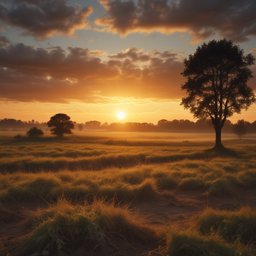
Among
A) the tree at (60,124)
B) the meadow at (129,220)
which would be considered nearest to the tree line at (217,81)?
the meadow at (129,220)

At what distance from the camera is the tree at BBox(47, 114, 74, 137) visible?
175ft

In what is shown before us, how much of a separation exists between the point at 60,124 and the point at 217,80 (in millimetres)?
42057

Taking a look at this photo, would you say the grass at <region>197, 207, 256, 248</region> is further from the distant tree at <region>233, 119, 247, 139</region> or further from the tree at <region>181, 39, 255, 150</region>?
the distant tree at <region>233, 119, 247, 139</region>

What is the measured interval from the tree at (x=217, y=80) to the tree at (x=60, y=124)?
38005mm

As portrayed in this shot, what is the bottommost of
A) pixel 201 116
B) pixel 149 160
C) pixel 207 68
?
pixel 149 160

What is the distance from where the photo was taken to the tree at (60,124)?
5328cm

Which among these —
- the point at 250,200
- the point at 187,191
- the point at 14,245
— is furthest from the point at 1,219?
the point at 250,200

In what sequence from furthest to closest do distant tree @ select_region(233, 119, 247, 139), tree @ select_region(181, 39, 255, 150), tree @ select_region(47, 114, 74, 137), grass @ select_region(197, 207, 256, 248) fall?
distant tree @ select_region(233, 119, 247, 139) → tree @ select_region(47, 114, 74, 137) → tree @ select_region(181, 39, 255, 150) → grass @ select_region(197, 207, 256, 248)

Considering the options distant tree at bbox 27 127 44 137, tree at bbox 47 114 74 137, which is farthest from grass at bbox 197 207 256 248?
distant tree at bbox 27 127 44 137

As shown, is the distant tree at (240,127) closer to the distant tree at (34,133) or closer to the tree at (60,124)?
the tree at (60,124)

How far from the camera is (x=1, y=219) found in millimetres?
5453

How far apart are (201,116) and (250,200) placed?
18.3 meters

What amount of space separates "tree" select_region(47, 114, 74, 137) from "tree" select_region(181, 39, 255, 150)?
38.0 metres

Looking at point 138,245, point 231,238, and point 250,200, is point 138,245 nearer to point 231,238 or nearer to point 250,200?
point 231,238
